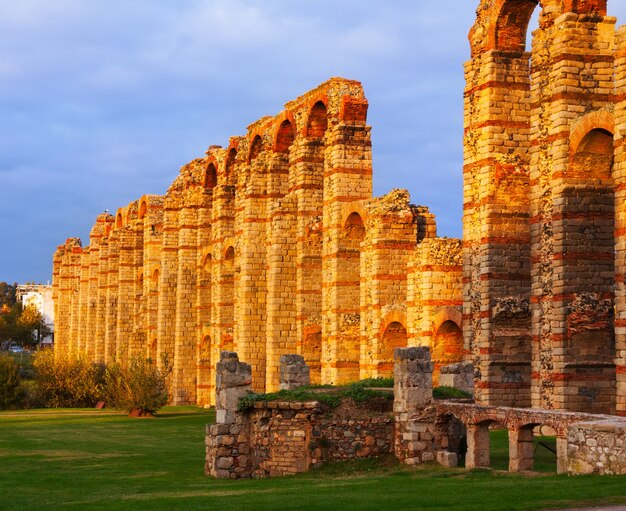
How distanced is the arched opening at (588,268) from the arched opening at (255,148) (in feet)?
68.2

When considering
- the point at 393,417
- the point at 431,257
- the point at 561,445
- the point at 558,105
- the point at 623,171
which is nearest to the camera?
the point at 561,445

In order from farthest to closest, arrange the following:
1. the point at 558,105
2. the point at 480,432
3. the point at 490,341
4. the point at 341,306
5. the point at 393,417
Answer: the point at 341,306 → the point at 490,341 → the point at 558,105 → the point at 393,417 → the point at 480,432

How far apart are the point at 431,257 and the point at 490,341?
322 centimetres

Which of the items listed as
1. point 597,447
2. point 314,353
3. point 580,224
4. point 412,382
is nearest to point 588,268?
point 580,224

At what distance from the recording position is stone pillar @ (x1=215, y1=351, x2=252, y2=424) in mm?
20438

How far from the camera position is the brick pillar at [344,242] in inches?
1379

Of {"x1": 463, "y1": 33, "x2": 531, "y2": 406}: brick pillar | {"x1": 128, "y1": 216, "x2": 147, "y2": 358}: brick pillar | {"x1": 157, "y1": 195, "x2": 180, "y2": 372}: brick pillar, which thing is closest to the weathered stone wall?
{"x1": 463, "y1": 33, "x2": 531, "y2": 406}: brick pillar

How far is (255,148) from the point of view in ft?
149

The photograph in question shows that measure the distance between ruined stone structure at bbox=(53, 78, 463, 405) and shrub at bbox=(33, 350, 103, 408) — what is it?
367 centimetres

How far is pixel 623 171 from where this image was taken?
2300 cm

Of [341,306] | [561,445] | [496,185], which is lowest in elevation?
[561,445]

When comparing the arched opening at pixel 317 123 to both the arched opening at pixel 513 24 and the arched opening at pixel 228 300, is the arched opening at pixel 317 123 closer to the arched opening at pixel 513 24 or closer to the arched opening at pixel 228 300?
the arched opening at pixel 228 300

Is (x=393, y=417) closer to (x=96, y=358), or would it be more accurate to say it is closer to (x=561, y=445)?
(x=561, y=445)

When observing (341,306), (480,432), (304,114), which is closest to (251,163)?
(304,114)
